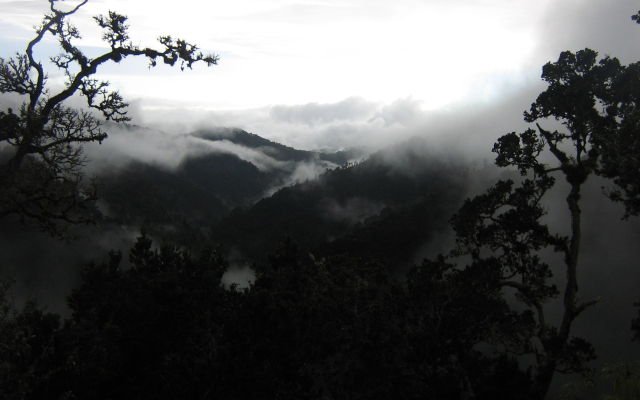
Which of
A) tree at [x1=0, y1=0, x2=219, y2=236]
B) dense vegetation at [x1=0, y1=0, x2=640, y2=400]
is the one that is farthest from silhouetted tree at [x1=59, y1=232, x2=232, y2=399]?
tree at [x1=0, y1=0, x2=219, y2=236]

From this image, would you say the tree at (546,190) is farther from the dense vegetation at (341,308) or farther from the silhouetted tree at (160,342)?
the silhouetted tree at (160,342)

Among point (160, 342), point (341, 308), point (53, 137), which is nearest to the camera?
point (53, 137)

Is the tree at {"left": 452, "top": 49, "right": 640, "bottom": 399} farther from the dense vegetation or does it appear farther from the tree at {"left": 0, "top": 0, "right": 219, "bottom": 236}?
the tree at {"left": 0, "top": 0, "right": 219, "bottom": 236}

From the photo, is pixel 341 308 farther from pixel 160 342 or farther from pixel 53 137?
pixel 53 137

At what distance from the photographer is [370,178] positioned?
7707 inches

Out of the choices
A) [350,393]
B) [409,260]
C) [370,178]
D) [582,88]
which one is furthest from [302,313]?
[370,178]

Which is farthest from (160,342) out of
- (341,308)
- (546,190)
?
(546,190)

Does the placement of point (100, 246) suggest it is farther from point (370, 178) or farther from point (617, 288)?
point (370, 178)

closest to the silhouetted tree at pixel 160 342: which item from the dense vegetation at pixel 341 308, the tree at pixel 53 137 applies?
the dense vegetation at pixel 341 308

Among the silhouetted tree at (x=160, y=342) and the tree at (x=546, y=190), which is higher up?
the tree at (x=546, y=190)

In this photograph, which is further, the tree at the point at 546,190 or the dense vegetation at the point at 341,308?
the tree at the point at 546,190

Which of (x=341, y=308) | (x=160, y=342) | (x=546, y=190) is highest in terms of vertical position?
(x=546, y=190)

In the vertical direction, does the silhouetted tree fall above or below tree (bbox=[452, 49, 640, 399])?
below

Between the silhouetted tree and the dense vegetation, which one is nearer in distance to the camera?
the dense vegetation
